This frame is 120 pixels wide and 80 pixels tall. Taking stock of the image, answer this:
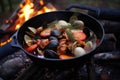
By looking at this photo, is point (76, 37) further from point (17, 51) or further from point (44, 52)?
point (17, 51)

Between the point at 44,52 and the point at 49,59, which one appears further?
the point at 44,52

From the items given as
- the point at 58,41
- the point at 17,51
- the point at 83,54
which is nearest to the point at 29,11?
the point at 17,51

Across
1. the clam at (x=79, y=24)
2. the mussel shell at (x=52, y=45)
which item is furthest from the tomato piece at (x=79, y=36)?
the mussel shell at (x=52, y=45)

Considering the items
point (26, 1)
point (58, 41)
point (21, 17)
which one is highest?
point (26, 1)

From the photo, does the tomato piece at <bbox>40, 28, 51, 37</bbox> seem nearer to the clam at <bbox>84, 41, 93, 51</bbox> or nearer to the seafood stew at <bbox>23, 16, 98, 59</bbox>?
the seafood stew at <bbox>23, 16, 98, 59</bbox>

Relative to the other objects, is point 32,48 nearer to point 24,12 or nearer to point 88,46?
point 88,46
